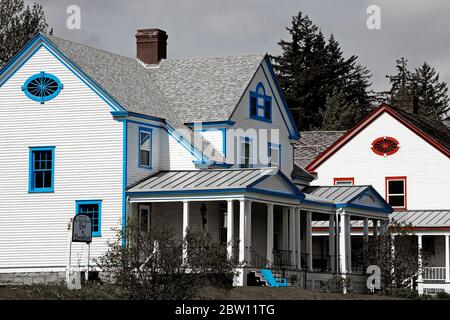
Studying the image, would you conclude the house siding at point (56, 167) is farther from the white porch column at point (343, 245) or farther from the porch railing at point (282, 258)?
the white porch column at point (343, 245)

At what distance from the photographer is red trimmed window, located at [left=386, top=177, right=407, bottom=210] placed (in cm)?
6166

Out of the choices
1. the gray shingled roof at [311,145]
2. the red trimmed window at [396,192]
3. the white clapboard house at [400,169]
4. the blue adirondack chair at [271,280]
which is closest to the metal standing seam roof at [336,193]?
the white clapboard house at [400,169]

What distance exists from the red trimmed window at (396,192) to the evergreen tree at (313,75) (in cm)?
3423

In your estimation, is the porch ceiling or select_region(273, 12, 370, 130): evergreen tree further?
select_region(273, 12, 370, 130): evergreen tree

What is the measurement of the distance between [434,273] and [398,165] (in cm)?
686

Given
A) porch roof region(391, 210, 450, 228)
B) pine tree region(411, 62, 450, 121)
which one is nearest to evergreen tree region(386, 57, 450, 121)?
pine tree region(411, 62, 450, 121)

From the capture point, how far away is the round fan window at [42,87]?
4753cm

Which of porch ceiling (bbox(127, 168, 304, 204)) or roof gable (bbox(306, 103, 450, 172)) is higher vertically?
roof gable (bbox(306, 103, 450, 172))

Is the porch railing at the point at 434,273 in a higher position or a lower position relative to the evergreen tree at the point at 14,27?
lower

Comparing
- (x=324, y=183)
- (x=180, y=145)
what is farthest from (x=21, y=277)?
(x=324, y=183)

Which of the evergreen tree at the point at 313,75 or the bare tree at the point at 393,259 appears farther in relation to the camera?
the evergreen tree at the point at 313,75

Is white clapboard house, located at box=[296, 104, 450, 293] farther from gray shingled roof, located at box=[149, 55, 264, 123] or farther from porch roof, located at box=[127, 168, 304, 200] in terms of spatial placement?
porch roof, located at box=[127, 168, 304, 200]

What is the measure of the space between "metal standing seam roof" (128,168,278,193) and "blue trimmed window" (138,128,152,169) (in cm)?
65

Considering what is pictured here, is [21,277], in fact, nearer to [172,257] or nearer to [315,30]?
[172,257]
